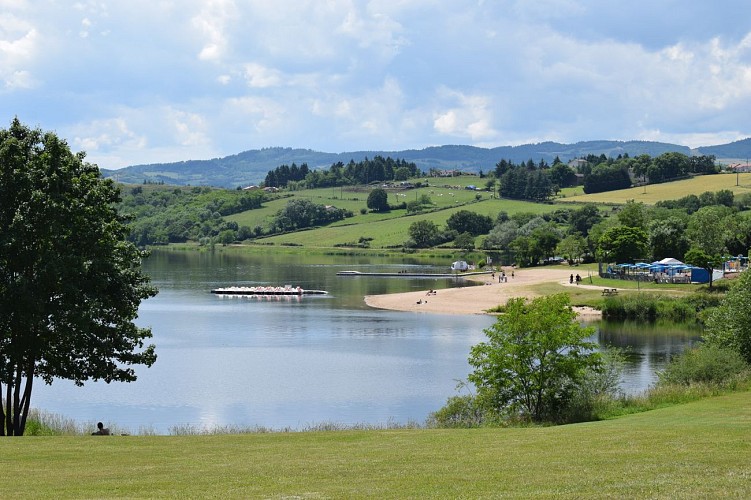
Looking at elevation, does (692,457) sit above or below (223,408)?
above

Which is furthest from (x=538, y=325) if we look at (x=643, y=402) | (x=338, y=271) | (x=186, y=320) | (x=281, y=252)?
(x=281, y=252)

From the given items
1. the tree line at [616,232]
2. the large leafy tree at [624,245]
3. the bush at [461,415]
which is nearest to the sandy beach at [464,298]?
the large leafy tree at [624,245]

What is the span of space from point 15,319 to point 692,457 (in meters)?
20.6

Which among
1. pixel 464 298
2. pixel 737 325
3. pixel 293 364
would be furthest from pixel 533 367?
pixel 464 298

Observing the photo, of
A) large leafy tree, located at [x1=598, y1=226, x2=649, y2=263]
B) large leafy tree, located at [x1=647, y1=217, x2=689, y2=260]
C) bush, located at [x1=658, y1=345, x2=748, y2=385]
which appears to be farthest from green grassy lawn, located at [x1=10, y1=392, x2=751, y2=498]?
large leafy tree, located at [x1=647, y1=217, x2=689, y2=260]

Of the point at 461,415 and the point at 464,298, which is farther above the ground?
the point at 464,298

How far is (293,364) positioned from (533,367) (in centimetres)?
2483

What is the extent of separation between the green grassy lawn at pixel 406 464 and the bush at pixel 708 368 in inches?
414

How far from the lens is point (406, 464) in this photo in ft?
59.4

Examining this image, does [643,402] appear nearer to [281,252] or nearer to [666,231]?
[666,231]

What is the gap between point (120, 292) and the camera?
1176 inches

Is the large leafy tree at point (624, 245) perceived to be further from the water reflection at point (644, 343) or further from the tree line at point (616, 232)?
the water reflection at point (644, 343)

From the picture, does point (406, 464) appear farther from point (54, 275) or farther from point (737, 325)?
point (737, 325)

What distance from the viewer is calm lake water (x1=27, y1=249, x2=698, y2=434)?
4053 cm
